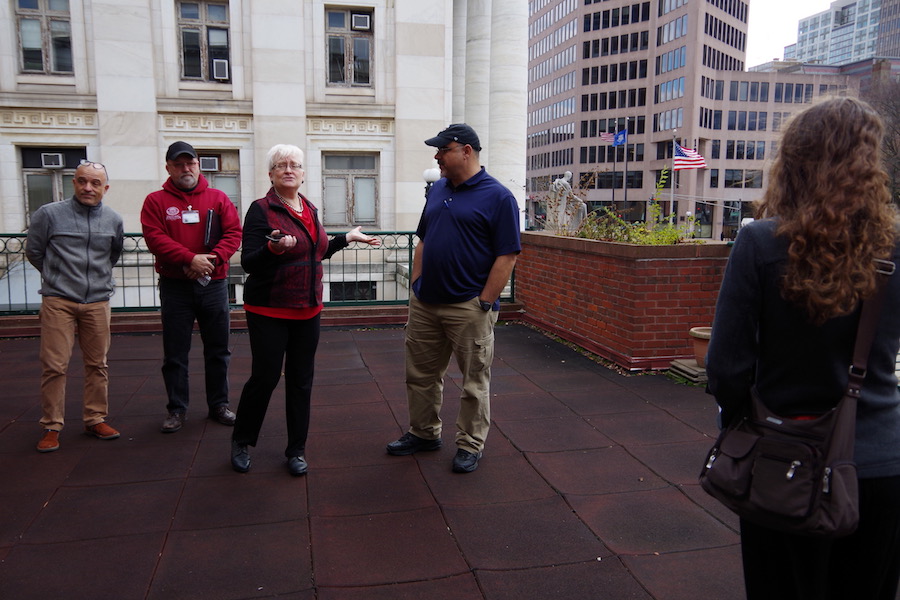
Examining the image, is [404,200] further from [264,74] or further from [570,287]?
[570,287]

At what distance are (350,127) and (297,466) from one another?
14117 mm

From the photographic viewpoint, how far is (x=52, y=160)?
15.9 metres

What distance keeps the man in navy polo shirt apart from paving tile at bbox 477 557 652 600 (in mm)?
1201

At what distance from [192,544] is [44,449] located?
1.91 meters

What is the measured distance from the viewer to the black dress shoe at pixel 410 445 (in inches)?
181

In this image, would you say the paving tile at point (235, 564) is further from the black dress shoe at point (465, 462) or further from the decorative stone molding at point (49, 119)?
the decorative stone molding at point (49, 119)

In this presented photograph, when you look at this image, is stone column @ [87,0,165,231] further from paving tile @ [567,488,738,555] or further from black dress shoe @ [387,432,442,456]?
paving tile @ [567,488,738,555]

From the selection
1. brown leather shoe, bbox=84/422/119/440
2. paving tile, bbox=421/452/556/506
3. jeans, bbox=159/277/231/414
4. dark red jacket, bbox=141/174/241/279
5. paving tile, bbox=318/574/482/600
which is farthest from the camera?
jeans, bbox=159/277/231/414

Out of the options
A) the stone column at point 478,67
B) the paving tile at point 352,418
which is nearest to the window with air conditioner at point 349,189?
the stone column at point 478,67

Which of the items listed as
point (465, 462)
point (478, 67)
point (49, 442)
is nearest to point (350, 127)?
point (478, 67)

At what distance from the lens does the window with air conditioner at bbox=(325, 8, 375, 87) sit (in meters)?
16.8

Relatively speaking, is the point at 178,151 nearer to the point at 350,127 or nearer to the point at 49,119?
the point at 350,127

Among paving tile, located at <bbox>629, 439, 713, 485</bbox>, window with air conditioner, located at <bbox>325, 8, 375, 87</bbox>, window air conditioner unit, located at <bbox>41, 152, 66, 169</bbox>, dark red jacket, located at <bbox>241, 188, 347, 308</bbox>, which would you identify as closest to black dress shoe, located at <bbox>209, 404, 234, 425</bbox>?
dark red jacket, located at <bbox>241, 188, 347, 308</bbox>

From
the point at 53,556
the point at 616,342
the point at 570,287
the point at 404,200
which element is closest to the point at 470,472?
the point at 53,556
